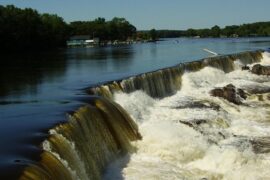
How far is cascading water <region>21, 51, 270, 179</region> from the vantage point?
11.6 metres

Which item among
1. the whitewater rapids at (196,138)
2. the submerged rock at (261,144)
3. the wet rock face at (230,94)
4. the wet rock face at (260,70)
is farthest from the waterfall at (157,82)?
the submerged rock at (261,144)

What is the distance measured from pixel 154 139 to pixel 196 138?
1.46 m

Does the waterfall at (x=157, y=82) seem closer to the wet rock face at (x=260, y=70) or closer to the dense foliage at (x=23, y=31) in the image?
the wet rock face at (x=260, y=70)

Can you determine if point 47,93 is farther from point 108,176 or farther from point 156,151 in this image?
point 108,176

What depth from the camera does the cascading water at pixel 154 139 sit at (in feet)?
38.0

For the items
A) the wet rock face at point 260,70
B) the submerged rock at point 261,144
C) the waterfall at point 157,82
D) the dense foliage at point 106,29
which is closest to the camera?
the submerged rock at point 261,144

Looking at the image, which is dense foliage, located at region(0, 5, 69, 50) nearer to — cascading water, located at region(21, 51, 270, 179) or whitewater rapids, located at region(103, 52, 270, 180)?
whitewater rapids, located at region(103, 52, 270, 180)

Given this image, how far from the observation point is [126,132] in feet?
51.0

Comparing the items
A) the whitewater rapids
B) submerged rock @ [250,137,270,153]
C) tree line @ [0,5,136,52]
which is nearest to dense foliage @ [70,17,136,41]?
tree line @ [0,5,136,52]

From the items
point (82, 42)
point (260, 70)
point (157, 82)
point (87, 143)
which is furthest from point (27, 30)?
point (87, 143)

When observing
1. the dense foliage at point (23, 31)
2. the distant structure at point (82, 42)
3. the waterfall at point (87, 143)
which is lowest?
the distant structure at point (82, 42)

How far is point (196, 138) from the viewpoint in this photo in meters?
16.1

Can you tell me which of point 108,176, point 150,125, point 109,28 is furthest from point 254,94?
point 109,28

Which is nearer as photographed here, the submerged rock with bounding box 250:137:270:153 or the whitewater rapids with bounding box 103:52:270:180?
the whitewater rapids with bounding box 103:52:270:180
